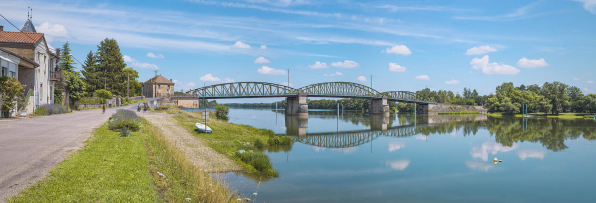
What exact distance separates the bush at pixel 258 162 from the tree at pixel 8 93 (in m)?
20.1

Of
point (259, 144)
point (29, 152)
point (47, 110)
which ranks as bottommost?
point (259, 144)

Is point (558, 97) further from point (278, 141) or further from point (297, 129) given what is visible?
point (278, 141)

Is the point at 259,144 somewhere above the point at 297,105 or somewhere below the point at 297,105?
below

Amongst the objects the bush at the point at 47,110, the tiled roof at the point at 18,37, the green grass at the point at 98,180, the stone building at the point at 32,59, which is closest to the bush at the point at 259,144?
the green grass at the point at 98,180

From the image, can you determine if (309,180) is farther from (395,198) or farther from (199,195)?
(199,195)

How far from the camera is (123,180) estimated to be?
9.81m

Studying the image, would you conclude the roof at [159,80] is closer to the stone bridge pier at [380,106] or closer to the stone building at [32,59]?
the stone bridge pier at [380,106]

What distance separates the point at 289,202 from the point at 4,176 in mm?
9237

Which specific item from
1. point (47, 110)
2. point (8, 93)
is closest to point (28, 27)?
point (47, 110)

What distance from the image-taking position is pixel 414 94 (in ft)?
529

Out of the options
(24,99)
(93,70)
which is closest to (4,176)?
(24,99)

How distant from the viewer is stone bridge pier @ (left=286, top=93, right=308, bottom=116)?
106m

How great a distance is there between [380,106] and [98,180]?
428ft

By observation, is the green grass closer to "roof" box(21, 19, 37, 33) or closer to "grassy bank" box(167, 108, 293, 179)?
"grassy bank" box(167, 108, 293, 179)
